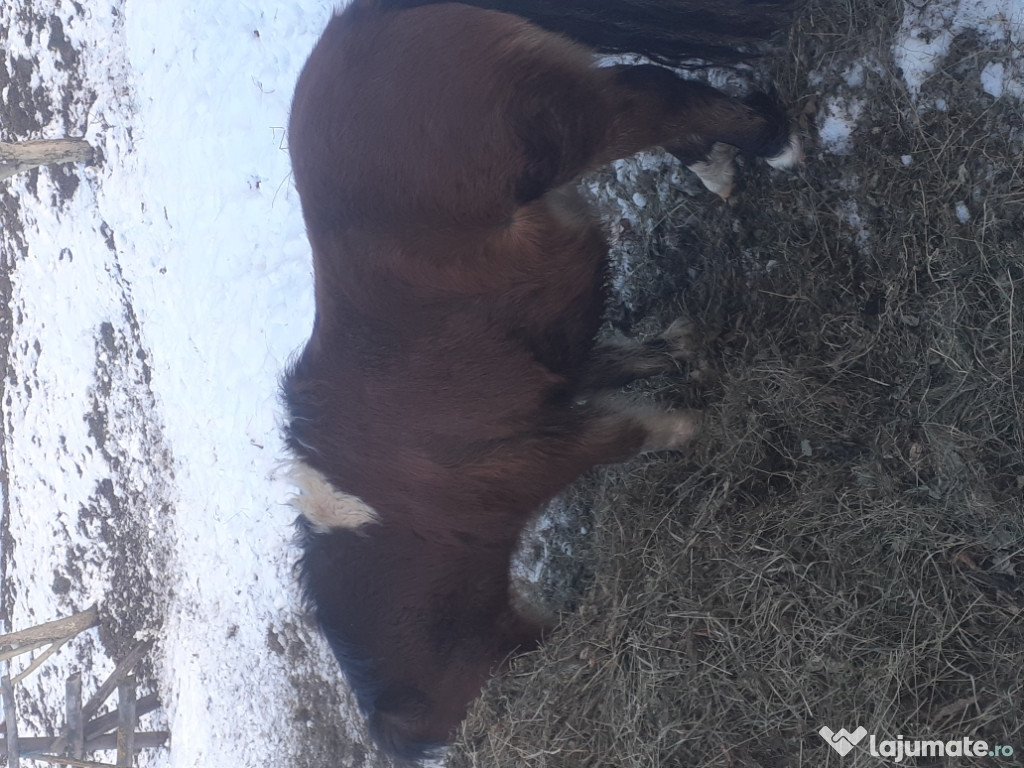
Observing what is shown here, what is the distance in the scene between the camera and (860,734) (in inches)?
93.0

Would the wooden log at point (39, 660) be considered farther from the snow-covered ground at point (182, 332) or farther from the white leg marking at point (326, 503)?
the white leg marking at point (326, 503)

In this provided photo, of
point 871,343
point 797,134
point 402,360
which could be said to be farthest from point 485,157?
point 871,343

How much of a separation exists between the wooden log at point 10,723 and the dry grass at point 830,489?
9.57ft

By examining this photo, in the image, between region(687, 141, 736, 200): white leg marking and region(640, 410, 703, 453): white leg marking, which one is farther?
region(640, 410, 703, 453): white leg marking

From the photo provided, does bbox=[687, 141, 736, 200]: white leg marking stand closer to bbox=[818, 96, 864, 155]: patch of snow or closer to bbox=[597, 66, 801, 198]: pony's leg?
bbox=[597, 66, 801, 198]: pony's leg

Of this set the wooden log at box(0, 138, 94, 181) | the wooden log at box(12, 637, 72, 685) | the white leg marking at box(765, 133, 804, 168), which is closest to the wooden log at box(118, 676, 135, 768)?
the wooden log at box(12, 637, 72, 685)

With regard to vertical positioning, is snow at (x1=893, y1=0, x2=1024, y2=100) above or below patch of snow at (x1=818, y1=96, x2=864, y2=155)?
above

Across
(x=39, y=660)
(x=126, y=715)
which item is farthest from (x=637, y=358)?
(x=39, y=660)

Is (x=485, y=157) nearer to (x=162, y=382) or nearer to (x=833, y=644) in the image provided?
(x=833, y=644)

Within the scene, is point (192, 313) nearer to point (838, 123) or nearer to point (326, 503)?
point (326, 503)

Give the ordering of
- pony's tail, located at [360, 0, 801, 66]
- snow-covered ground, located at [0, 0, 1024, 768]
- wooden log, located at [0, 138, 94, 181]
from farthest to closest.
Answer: wooden log, located at [0, 138, 94, 181] → snow-covered ground, located at [0, 0, 1024, 768] → pony's tail, located at [360, 0, 801, 66]

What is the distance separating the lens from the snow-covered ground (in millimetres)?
4051

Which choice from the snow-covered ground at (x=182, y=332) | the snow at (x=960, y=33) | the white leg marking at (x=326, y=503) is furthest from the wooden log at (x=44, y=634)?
the snow at (x=960, y=33)

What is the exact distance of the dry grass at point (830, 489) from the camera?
237 centimetres
